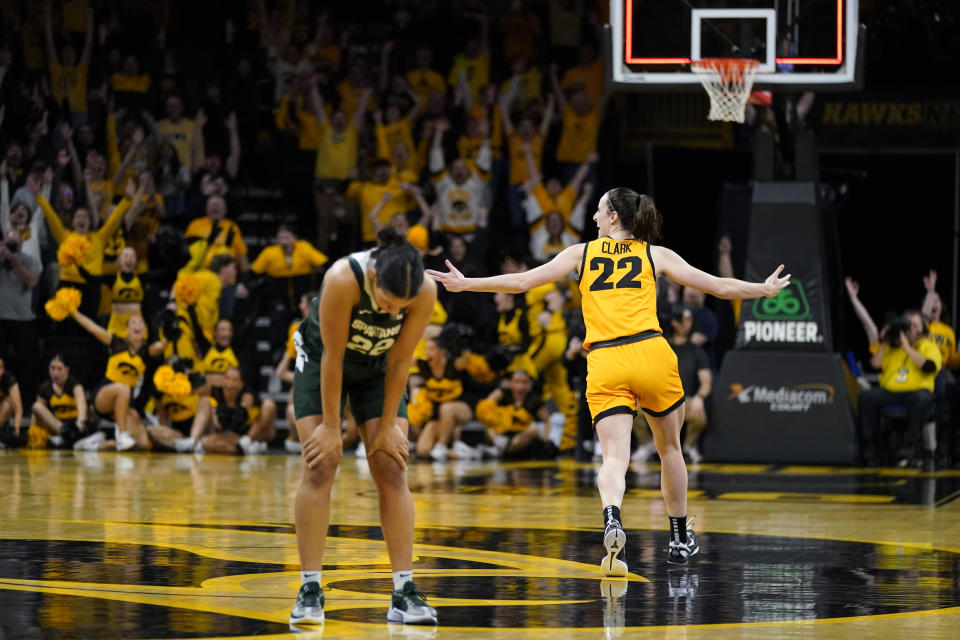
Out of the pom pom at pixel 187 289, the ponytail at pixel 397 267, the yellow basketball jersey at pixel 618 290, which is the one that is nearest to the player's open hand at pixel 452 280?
the yellow basketball jersey at pixel 618 290

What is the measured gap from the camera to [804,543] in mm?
8664

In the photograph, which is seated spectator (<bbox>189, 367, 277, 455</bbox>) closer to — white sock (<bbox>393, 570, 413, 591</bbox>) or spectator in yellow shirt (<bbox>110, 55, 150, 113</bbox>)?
spectator in yellow shirt (<bbox>110, 55, 150, 113</bbox>)

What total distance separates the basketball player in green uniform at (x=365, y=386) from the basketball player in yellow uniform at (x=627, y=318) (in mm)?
1523

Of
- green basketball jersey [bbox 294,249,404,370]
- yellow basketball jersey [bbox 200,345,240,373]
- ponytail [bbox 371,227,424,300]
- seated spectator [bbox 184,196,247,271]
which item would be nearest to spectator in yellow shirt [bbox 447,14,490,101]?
seated spectator [bbox 184,196,247,271]

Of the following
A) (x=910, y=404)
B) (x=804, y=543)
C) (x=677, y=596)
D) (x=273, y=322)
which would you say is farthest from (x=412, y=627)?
(x=273, y=322)

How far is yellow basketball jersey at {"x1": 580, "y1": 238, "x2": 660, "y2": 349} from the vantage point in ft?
24.6

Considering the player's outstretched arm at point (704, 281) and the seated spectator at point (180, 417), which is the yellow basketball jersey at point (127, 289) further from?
the player's outstretched arm at point (704, 281)

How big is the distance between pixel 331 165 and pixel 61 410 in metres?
4.78

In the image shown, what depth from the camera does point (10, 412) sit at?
16.1 metres

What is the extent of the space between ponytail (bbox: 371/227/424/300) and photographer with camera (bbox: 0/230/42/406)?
12095mm

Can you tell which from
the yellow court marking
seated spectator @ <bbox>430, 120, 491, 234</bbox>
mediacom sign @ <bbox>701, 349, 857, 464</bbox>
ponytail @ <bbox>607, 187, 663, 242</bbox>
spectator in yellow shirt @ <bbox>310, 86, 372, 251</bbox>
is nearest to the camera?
ponytail @ <bbox>607, 187, 663, 242</bbox>

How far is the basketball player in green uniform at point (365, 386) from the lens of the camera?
554cm

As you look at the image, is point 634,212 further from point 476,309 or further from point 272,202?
point 272,202

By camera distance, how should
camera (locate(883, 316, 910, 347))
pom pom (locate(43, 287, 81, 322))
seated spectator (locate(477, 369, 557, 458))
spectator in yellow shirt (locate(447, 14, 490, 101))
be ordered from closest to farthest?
camera (locate(883, 316, 910, 347)) → seated spectator (locate(477, 369, 557, 458)) → pom pom (locate(43, 287, 81, 322)) → spectator in yellow shirt (locate(447, 14, 490, 101))
